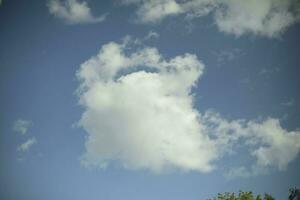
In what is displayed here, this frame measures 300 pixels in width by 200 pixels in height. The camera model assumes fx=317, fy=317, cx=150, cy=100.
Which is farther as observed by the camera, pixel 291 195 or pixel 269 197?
pixel 291 195

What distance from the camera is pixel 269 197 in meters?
55.3

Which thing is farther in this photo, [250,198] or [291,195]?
[291,195]

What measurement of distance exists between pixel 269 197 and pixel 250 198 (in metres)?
4.55

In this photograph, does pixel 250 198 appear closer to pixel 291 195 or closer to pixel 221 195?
pixel 221 195

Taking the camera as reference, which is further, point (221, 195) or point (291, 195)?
point (291, 195)

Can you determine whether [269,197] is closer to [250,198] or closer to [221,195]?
[250,198]

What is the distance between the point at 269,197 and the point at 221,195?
8.30 m

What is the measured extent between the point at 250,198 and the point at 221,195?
16.4ft

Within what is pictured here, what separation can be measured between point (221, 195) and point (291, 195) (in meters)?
15.4

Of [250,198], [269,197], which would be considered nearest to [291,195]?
[269,197]

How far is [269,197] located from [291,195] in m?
8.24

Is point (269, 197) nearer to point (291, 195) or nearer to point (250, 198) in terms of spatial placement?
point (250, 198)

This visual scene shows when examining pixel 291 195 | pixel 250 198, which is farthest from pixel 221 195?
pixel 291 195

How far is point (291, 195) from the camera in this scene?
60.6m
